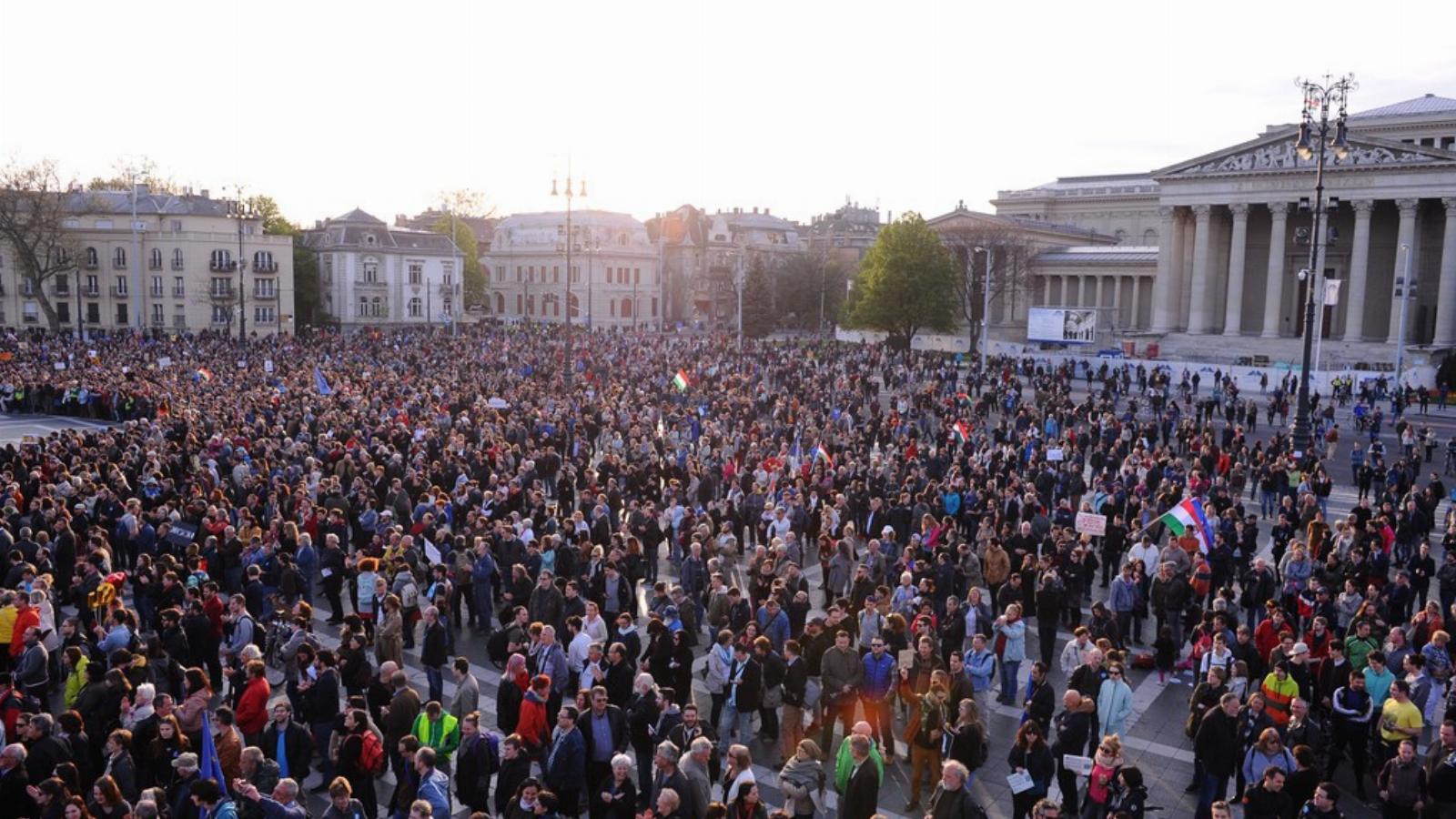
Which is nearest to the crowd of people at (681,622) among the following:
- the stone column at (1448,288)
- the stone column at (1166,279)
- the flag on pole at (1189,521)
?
the flag on pole at (1189,521)

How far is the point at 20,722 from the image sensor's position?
8789 mm

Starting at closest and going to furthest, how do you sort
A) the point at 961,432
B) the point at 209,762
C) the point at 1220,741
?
the point at 209,762, the point at 1220,741, the point at 961,432

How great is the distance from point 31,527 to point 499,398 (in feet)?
47.6

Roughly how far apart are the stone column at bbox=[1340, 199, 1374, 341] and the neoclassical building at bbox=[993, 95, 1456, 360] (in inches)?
2.8

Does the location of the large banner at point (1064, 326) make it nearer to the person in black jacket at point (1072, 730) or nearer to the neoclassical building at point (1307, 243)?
the neoclassical building at point (1307, 243)

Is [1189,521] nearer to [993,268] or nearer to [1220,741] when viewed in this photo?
[1220,741]

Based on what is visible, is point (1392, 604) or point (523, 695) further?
point (1392, 604)

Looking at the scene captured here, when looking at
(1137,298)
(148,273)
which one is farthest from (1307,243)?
(148,273)

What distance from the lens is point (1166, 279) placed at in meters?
67.6

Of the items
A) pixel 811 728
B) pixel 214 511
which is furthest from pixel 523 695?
pixel 214 511

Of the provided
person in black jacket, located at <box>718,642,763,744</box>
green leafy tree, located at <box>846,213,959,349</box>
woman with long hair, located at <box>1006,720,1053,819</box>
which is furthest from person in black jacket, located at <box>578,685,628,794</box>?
green leafy tree, located at <box>846,213,959,349</box>

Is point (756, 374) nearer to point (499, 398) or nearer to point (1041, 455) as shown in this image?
point (499, 398)

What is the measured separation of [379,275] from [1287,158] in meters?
63.4

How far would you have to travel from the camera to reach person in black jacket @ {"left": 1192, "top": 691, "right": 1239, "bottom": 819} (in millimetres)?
9492
